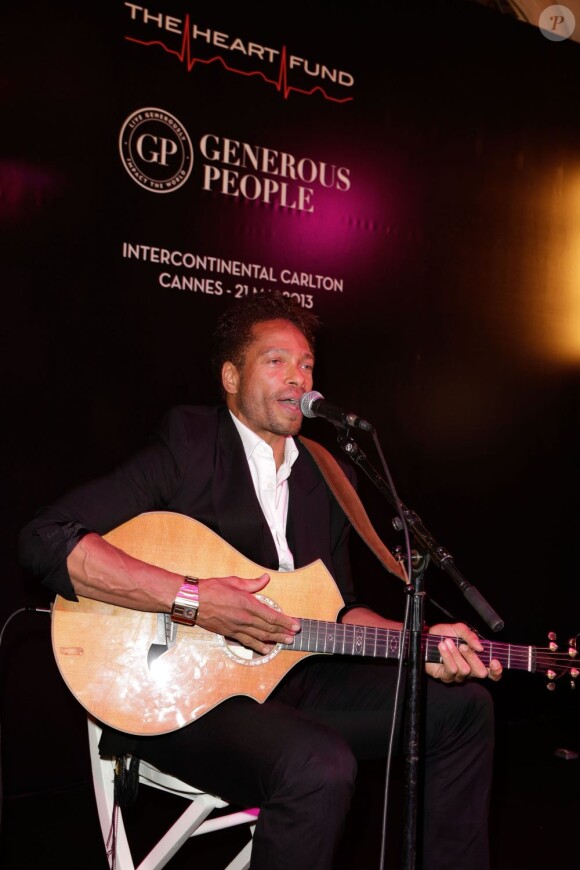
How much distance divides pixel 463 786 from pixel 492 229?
3.36 meters

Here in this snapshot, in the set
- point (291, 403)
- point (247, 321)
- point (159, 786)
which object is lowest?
point (159, 786)

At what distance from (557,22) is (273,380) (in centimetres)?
382

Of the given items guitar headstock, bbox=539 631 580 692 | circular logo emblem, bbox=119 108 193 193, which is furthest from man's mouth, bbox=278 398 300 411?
circular logo emblem, bbox=119 108 193 193

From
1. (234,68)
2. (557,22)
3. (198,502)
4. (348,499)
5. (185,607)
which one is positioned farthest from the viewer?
(557,22)

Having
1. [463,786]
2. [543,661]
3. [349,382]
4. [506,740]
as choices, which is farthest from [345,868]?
[349,382]

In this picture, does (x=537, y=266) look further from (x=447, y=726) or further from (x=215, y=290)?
(x=447, y=726)

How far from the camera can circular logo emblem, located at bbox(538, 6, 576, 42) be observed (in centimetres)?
514

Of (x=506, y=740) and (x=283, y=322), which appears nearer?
(x=283, y=322)

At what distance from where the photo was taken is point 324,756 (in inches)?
80.9

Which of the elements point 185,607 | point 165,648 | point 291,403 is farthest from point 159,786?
point 291,403

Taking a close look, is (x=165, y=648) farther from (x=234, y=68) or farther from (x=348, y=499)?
(x=234, y=68)

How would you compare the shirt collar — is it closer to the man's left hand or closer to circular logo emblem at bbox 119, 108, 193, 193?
the man's left hand

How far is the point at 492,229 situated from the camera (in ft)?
16.0

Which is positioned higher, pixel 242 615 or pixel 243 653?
pixel 242 615
